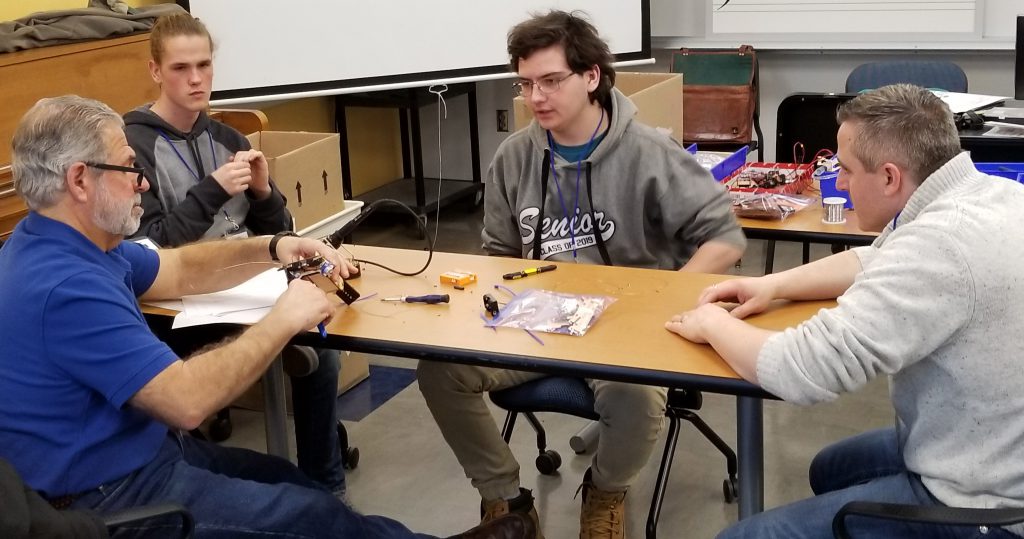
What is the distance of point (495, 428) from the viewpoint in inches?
95.0

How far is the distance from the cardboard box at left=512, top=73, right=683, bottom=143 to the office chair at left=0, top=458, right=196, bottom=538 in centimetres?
213

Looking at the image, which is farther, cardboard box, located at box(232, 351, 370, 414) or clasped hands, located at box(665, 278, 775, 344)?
cardboard box, located at box(232, 351, 370, 414)

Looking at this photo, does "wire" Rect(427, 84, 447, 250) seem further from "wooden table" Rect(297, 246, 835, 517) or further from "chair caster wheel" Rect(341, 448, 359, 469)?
"wooden table" Rect(297, 246, 835, 517)

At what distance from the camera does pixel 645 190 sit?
2486 millimetres

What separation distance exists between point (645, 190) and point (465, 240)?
2.89 metres

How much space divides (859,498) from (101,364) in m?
1.24

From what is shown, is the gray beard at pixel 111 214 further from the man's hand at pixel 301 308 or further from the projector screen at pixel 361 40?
the projector screen at pixel 361 40

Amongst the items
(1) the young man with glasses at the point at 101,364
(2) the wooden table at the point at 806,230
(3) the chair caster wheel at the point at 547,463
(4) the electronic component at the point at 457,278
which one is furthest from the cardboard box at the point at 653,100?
(1) the young man with glasses at the point at 101,364

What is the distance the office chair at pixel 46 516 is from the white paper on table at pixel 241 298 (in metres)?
0.54

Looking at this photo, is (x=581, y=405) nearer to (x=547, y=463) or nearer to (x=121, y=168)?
(x=547, y=463)

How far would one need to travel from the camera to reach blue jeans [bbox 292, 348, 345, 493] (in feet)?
8.42

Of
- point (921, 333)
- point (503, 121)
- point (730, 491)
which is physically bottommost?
point (730, 491)

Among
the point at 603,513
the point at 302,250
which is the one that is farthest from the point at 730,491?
the point at 302,250

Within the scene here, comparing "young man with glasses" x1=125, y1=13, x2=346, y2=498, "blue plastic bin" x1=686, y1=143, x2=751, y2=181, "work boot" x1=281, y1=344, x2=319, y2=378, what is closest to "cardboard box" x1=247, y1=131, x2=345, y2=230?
"young man with glasses" x1=125, y1=13, x2=346, y2=498
